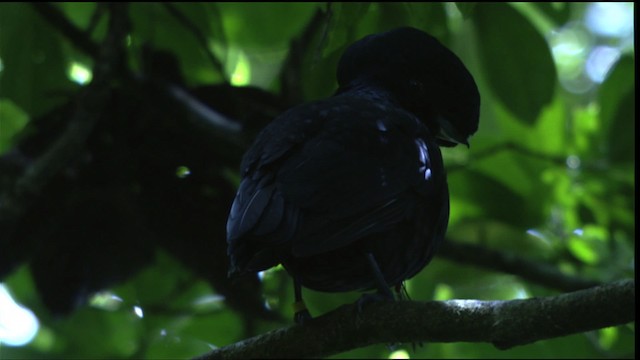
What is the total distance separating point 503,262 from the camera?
3.61 meters

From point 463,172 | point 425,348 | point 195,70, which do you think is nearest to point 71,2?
point 195,70

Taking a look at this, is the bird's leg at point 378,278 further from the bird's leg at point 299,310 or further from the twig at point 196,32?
the twig at point 196,32

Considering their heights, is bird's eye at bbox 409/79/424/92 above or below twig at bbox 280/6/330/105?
above

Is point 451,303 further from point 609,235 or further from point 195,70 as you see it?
point 195,70

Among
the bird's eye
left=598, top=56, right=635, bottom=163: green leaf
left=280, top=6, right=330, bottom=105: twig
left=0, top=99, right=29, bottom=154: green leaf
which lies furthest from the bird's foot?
left=0, top=99, right=29, bottom=154: green leaf

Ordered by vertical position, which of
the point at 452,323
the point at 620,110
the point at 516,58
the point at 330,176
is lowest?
the point at 620,110

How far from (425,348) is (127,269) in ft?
3.43

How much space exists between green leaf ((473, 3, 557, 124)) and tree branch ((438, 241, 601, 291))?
0.53m

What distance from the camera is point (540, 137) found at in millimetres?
3826

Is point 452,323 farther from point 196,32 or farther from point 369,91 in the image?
point 196,32

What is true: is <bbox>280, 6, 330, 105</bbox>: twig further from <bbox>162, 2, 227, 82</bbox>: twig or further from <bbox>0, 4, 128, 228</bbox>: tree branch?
<bbox>0, 4, 128, 228</bbox>: tree branch

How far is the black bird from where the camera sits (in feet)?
7.00

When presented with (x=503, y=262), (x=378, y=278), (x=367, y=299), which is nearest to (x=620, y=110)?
(x=503, y=262)

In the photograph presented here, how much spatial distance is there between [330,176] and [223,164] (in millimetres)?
1520
